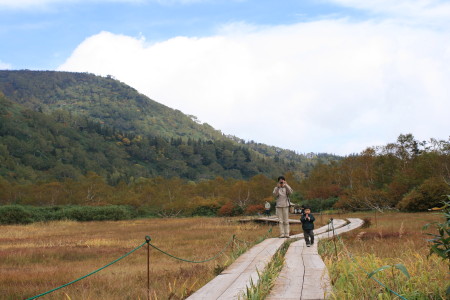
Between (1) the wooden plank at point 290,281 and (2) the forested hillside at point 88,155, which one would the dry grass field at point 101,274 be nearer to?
(1) the wooden plank at point 290,281

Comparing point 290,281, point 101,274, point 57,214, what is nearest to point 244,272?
point 290,281

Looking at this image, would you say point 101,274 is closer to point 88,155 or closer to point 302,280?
point 302,280

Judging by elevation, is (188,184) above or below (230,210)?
above

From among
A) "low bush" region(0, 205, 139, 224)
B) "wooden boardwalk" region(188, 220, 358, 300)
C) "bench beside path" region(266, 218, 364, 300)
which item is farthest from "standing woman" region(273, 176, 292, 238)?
"low bush" region(0, 205, 139, 224)

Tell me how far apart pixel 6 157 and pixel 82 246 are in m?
124

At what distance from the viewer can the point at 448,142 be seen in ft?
121

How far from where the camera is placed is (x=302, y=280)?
704 centimetres

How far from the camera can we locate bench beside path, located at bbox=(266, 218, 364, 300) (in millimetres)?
5988

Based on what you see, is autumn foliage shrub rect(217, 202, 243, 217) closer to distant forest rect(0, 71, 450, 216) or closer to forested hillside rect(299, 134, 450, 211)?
distant forest rect(0, 71, 450, 216)

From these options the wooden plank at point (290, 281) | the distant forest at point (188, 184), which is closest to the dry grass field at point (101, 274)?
the wooden plank at point (290, 281)

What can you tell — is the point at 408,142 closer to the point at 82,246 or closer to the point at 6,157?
the point at 82,246

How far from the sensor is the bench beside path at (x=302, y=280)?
599 centimetres

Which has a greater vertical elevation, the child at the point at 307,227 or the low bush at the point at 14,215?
the low bush at the point at 14,215

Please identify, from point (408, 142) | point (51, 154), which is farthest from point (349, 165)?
point (51, 154)
